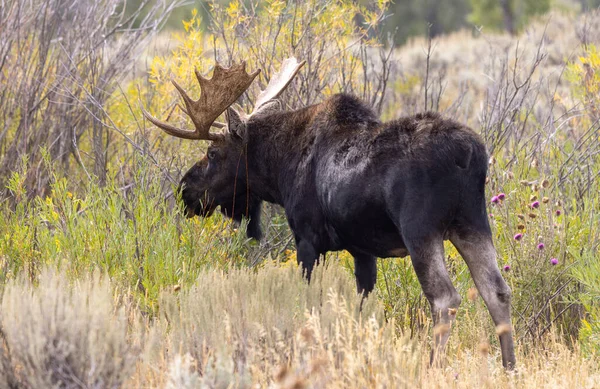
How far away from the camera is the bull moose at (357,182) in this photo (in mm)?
5156

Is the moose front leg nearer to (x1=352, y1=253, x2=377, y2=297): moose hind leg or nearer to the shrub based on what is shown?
(x1=352, y1=253, x2=377, y2=297): moose hind leg

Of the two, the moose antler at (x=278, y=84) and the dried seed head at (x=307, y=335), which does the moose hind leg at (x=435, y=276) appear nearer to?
the dried seed head at (x=307, y=335)

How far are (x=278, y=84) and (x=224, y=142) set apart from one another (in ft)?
2.32

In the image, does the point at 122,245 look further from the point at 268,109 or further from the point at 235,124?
the point at 268,109

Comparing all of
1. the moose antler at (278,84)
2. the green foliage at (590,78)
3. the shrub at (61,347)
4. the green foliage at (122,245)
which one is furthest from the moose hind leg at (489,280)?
the green foliage at (590,78)

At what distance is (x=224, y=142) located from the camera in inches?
274

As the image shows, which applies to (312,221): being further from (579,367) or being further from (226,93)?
(579,367)

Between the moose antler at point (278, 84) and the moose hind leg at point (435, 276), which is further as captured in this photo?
A: the moose antler at point (278, 84)

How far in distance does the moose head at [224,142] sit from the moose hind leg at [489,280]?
216 cm

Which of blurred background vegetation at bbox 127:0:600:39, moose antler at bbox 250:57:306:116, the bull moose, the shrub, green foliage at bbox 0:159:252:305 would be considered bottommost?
green foliage at bbox 0:159:252:305

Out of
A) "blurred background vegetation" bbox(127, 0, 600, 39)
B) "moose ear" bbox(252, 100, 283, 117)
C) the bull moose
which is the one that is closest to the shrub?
the bull moose

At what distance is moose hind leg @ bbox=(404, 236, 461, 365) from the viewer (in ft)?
16.9

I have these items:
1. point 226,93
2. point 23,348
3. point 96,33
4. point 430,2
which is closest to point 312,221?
point 226,93

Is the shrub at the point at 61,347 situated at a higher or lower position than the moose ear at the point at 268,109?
lower
